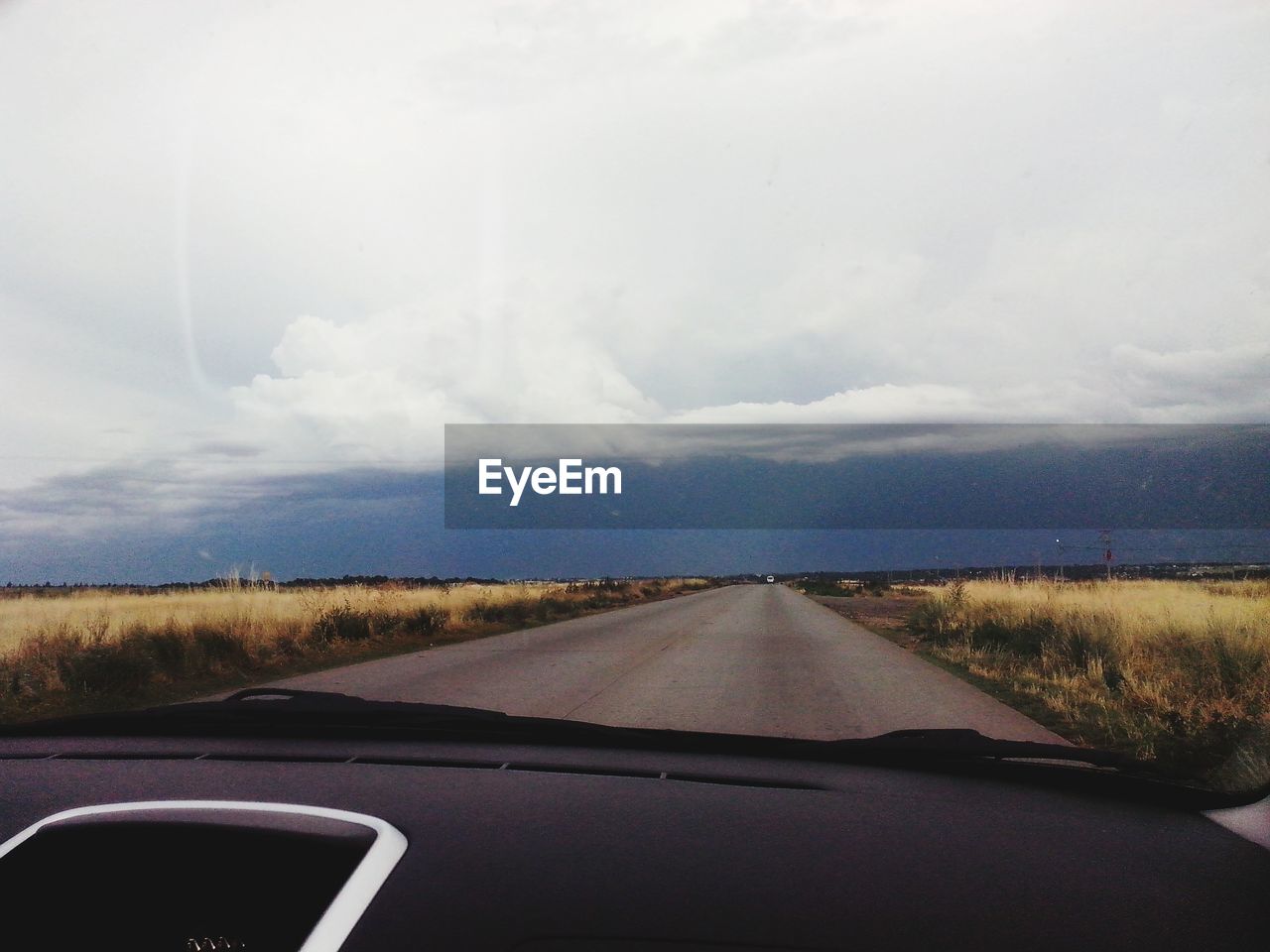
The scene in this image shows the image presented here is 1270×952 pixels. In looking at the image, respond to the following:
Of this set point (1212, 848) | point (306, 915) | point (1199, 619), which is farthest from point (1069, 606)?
point (306, 915)

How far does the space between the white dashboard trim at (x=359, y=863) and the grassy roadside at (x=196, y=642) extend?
9.58m

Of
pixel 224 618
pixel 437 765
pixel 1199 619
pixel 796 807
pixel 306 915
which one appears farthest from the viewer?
pixel 224 618

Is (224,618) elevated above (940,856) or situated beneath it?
situated beneath

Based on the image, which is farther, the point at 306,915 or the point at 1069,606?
the point at 1069,606

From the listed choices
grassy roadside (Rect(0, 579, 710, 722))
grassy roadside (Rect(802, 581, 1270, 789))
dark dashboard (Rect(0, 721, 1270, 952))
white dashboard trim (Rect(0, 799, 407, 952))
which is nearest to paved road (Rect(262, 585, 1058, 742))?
grassy roadside (Rect(802, 581, 1270, 789))

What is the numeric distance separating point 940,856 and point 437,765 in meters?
1.84

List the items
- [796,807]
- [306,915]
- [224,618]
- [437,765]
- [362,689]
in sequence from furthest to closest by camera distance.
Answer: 1. [224,618]
2. [362,689]
3. [437,765]
4. [796,807]
5. [306,915]

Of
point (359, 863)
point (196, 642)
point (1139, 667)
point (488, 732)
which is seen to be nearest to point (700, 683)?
point (1139, 667)

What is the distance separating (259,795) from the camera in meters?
3.06

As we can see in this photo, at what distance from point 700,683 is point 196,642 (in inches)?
342

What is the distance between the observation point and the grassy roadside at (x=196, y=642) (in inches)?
473

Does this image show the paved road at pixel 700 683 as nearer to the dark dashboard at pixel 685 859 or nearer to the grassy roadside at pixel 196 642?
the grassy roadside at pixel 196 642

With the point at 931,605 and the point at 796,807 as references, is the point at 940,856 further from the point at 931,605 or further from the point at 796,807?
the point at 931,605

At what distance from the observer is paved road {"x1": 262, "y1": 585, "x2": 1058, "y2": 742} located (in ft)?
30.0
